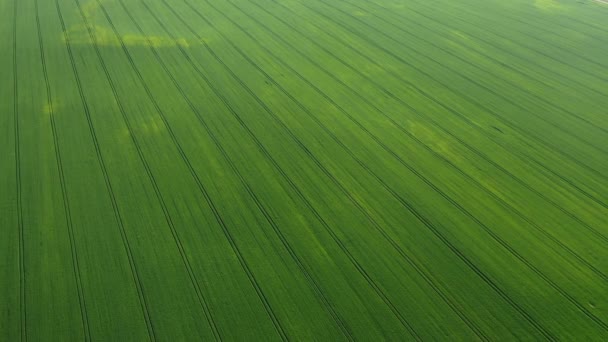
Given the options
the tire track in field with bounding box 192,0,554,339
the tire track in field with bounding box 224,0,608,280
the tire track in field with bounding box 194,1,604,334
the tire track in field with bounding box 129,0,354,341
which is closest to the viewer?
the tire track in field with bounding box 129,0,354,341

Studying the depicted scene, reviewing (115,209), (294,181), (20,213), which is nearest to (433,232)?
(294,181)

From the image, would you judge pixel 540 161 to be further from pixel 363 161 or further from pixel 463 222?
pixel 363 161

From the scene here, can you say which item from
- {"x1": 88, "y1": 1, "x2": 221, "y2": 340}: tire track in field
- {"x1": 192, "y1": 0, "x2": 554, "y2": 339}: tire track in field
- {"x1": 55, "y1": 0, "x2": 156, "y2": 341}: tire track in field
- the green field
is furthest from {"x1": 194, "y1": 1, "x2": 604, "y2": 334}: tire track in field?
{"x1": 55, "y1": 0, "x2": 156, "y2": 341}: tire track in field

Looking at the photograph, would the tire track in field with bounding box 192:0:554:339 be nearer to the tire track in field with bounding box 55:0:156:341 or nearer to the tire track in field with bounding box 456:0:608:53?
the tire track in field with bounding box 55:0:156:341

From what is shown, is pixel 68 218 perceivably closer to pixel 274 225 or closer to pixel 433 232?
pixel 274 225

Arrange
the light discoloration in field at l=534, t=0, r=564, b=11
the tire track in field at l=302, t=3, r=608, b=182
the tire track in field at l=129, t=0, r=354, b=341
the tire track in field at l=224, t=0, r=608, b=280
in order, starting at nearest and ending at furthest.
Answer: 1. the tire track in field at l=129, t=0, r=354, b=341
2. the tire track in field at l=224, t=0, r=608, b=280
3. the tire track in field at l=302, t=3, r=608, b=182
4. the light discoloration in field at l=534, t=0, r=564, b=11

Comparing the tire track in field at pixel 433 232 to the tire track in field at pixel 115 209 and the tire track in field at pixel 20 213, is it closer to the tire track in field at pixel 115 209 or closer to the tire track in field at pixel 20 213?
the tire track in field at pixel 115 209

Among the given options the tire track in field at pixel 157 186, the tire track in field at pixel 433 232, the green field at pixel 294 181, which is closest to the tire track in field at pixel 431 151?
the green field at pixel 294 181

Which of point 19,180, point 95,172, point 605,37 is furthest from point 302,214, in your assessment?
point 605,37

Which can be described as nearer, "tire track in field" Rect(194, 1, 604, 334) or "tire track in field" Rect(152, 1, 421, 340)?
"tire track in field" Rect(152, 1, 421, 340)
